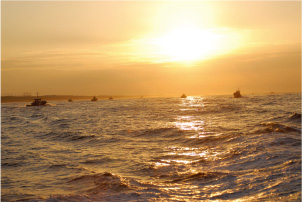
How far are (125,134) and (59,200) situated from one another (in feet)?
63.6

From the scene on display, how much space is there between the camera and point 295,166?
13.9m

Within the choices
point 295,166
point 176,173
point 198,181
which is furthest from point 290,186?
point 176,173

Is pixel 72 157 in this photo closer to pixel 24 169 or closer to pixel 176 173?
pixel 24 169

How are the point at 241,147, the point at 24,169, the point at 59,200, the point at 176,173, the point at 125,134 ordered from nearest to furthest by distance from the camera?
1. the point at 59,200
2. the point at 176,173
3. the point at 24,169
4. the point at 241,147
5. the point at 125,134

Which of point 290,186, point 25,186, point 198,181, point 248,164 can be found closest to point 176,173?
point 198,181

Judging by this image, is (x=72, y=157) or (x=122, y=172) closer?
(x=122, y=172)

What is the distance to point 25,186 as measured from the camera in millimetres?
13688

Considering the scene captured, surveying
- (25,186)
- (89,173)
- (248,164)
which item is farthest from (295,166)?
(25,186)

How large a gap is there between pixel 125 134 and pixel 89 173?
15.2 meters

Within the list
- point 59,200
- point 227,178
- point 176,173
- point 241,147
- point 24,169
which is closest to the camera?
point 59,200

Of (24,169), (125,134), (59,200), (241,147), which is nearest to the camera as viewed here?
(59,200)

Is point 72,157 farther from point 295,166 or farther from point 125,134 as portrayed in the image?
point 295,166

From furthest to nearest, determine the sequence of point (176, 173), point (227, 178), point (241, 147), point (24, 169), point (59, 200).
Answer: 1. point (241, 147)
2. point (24, 169)
3. point (176, 173)
4. point (227, 178)
5. point (59, 200)

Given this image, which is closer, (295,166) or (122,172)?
(295,166)
